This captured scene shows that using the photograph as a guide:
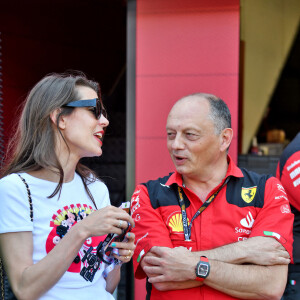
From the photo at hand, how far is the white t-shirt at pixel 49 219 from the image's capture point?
6.51ft

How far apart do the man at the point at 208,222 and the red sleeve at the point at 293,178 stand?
0.37 m

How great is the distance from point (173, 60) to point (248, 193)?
3.31 meters

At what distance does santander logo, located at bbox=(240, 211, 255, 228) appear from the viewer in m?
2.36

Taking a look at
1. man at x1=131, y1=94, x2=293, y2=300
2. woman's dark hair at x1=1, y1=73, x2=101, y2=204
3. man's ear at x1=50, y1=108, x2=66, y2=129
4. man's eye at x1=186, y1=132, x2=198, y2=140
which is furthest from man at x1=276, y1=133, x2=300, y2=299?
man's ear at x1=50, y1=108, x2=66, y2=129

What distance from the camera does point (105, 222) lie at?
6.24 ft

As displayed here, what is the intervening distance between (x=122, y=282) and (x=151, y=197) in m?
3.94

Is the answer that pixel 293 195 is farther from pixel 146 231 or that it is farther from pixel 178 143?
pixel 146 231

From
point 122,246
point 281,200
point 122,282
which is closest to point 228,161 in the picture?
point 281,200

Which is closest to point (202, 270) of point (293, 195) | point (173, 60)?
point (293, 195)

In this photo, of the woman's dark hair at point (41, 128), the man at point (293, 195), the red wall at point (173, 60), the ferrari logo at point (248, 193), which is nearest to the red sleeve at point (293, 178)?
the man at point (293, 195)

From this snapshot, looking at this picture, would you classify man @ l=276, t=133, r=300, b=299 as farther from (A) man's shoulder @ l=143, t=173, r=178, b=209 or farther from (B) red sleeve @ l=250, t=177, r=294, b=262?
(A) man's shoulder @ l=143, t=173, r=178, b=209

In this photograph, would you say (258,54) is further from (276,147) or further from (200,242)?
(200,242)

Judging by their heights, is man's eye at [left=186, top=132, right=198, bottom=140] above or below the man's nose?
above

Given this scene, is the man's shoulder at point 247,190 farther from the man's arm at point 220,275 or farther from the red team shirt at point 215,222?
the man's arm at point 220,275
